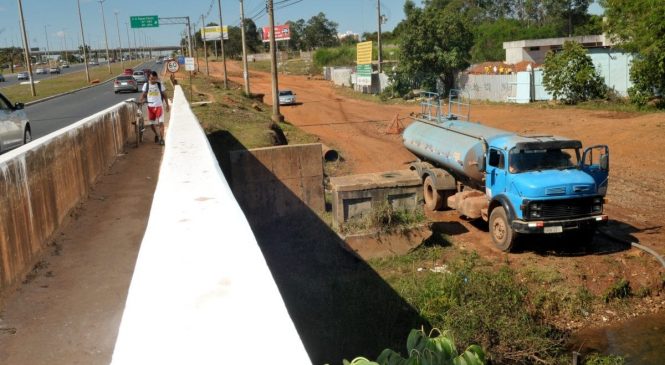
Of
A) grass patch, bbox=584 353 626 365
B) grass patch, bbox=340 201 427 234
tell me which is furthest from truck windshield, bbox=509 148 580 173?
grass patch, bbox=584 353 626 365

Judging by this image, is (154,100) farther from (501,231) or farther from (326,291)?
(501,231)

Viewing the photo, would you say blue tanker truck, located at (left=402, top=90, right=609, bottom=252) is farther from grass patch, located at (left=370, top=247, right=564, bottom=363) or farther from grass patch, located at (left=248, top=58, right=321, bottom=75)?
grass patch, located at (left=248, top=58, right=321, bottom=75)

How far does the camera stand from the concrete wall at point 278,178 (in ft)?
42.4

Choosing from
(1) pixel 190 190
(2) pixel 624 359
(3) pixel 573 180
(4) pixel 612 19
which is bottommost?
(2) pixel 624 359

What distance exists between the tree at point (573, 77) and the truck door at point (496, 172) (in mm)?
21562

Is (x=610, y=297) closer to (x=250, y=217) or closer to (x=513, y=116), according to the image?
(x=250, y=217)

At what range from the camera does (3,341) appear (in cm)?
528

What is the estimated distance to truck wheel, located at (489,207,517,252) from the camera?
39.8ft

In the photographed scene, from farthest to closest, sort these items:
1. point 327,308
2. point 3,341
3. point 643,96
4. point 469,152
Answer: point 643,96
point 469,152
point 327,308
point 3,341

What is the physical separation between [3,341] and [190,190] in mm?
2275

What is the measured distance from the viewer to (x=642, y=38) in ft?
86.8

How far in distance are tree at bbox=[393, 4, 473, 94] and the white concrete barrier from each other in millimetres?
39604

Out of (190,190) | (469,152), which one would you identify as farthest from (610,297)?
(190,190)

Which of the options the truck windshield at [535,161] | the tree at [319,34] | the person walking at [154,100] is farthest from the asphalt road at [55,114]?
the tree at [319,34]
